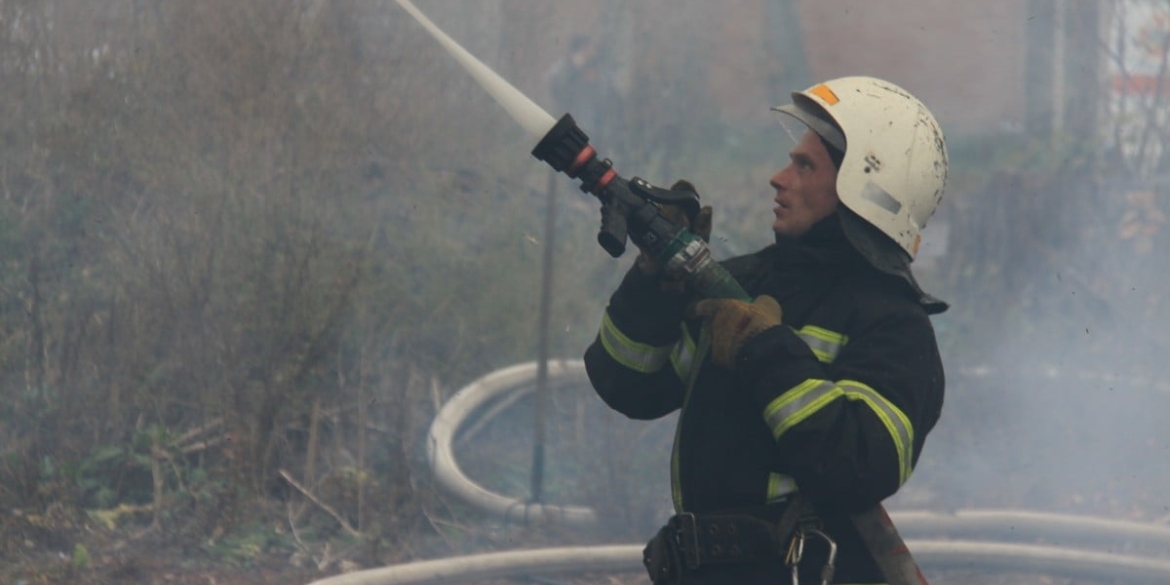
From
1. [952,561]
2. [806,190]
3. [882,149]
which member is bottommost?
[952,561]

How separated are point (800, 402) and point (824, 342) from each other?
20cm

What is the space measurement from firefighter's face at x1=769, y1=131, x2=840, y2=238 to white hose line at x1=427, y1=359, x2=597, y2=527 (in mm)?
3008

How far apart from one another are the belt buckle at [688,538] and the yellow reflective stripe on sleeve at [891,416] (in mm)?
375

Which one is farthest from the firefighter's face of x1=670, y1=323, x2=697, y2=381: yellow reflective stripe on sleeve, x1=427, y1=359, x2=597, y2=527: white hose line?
x1=427, y1=359, x2=597, y2=527: white hose line

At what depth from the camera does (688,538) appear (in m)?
2.40

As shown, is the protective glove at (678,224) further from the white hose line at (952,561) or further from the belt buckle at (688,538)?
the white hose line at (952,561)

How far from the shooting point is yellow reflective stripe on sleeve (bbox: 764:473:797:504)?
2378 mm

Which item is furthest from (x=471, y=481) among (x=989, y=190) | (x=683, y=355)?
(x=989, y=190)

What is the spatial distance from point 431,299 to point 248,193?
0.92 metres

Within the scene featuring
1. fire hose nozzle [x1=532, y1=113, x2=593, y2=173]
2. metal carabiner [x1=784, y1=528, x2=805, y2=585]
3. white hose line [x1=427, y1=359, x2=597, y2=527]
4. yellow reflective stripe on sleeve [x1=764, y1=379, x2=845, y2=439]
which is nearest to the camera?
yellow reflective stripe on sleeve [x1=764, y1=379, x2=845, y2=439]

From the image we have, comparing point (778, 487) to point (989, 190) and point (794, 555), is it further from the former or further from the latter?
point (989, 190)

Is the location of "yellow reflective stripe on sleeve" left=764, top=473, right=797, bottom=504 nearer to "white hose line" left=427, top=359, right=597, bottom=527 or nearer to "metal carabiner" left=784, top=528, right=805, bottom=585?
"metal carabiner" left=784, top=528, right=805, bottom=585

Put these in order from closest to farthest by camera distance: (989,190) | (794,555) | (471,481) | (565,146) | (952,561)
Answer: (794,555), (565,146), (952,561), (471,481), (989,190)

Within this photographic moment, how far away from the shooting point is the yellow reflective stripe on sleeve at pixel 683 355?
2609 mm
